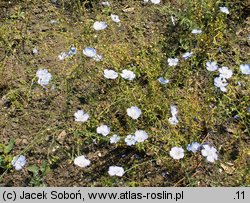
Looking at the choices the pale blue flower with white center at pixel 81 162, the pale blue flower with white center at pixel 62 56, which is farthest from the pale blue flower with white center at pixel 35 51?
the pale blue flower with white center at pixel 81 162

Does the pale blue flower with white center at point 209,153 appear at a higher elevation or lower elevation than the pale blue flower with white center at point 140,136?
lower

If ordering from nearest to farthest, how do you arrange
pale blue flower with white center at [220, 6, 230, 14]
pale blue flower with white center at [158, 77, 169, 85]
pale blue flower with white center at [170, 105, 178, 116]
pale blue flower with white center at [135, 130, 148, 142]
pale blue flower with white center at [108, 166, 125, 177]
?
1. pale blue flower with white center at [108, 166, 125, 177]
2. pale blue flower with white center at [135, 130, 148, 142]
3. pale blue flower with white center at [170, 105, 178, 116]
4. pale blue flower with white center at [158, 77, 169, 85]
5. pale blue flower with white center at [220, 6, 230, 14]

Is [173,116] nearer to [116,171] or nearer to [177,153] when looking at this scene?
[177,153]

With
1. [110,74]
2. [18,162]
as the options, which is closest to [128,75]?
[110,74]

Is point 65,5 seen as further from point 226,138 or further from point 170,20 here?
point 226,138

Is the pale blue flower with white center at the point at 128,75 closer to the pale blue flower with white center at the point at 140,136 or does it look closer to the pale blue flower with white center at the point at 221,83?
the pale blue flower with white center at the point at 140,136

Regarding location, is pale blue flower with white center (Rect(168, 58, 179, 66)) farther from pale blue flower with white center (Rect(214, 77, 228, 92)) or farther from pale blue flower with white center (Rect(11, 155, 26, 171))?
pale blue flower with white center (Rect(11, 155, 26, 171))

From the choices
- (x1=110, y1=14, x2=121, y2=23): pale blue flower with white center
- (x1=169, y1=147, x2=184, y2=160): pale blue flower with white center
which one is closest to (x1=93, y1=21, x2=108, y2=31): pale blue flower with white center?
(x1=110, y1=14, x2=121, y2=23): pale blue flower with white center
